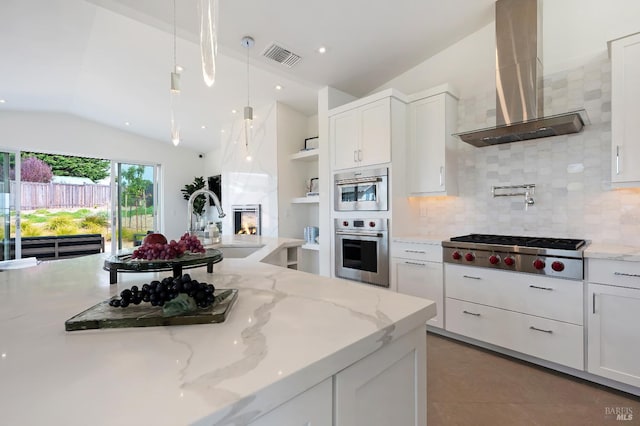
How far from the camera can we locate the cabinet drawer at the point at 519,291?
207 cm

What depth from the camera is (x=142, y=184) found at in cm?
674

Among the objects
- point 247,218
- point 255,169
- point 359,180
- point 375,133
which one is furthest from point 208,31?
point 247,218

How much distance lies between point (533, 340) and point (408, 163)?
75.0 inches

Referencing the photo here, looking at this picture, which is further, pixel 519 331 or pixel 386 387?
pixel 519 331

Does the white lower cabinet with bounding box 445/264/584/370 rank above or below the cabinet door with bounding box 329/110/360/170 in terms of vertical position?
below

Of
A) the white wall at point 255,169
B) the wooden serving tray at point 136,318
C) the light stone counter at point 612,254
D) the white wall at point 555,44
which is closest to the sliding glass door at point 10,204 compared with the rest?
the white wall at point 255,169

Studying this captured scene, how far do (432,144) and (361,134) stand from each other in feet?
2.45

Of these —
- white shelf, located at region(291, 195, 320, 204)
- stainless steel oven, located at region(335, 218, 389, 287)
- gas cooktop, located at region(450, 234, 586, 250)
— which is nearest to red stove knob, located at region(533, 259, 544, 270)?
gas cooktop, located at region(450, 234, 586, 250)

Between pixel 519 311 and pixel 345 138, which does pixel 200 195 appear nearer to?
pixel 345 138

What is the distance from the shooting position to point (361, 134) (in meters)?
3.33

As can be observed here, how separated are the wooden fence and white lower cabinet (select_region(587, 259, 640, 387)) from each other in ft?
24.8

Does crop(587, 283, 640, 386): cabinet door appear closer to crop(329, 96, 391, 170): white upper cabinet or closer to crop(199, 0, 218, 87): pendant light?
crop(329, 96, 391, 170): white upper cabinet

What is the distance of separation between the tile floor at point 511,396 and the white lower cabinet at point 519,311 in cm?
16

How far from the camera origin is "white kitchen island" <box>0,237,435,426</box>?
1.54 ft
